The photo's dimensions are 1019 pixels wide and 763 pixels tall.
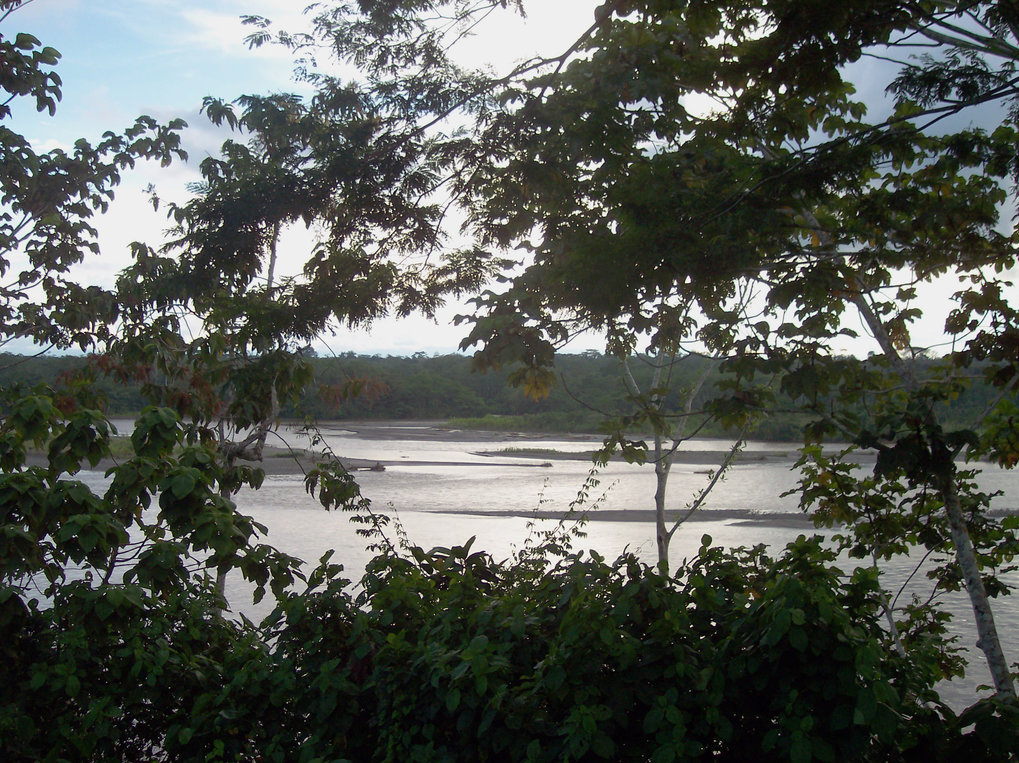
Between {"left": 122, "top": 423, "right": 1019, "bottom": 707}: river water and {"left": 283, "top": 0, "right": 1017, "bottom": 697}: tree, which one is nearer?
{"left": 283, "top": 0, "right": 1017, "bottom": 697}: tree

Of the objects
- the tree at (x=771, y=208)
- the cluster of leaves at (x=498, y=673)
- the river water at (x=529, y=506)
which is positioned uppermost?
the tree at (x=771, y=208)

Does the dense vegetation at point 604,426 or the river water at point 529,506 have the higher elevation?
the dense vegetation at point 604,426

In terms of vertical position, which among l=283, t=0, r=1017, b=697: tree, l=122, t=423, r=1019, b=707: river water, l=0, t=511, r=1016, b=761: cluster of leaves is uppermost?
l=283, t=0, r=1017, b=697: tree

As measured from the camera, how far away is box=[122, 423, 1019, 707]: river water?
8016 millimetres

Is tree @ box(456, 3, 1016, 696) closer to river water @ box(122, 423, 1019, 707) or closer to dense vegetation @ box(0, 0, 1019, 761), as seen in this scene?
dense vegetation @ box(0, 0, 1019, 761)

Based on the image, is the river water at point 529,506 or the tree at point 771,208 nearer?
the tree at point 771,208

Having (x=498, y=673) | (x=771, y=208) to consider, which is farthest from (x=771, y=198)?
(x=498, y=673)

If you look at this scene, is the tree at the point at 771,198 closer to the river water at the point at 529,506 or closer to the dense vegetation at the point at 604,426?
the dense vegetation at the point at 604,426

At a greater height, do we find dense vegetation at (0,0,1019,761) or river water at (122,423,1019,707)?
dense vegetation at (0,0,1019,761)

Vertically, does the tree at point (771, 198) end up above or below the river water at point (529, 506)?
above

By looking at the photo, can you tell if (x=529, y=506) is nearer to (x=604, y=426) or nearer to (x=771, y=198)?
(x=604, y=426)

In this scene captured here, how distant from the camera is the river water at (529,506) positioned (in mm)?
8016

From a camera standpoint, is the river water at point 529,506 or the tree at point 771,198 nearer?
the tree at point 771,198

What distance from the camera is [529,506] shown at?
15.0 meters
